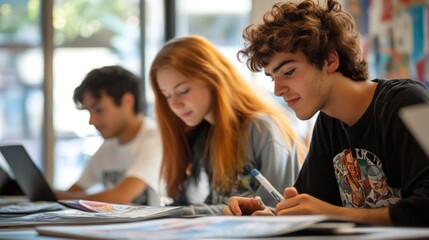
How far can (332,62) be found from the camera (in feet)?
5.62

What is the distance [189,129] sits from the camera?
8.04ft

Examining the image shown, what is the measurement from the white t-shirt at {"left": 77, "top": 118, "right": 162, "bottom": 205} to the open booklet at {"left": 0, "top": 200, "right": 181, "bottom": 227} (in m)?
1.03

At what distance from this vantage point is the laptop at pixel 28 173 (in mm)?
2307

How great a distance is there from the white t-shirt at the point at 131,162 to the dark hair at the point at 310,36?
1.16m

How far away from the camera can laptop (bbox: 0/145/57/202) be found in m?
2.31

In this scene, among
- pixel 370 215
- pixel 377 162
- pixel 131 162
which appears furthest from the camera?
pixel 131 162

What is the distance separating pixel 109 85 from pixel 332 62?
5.22 ft

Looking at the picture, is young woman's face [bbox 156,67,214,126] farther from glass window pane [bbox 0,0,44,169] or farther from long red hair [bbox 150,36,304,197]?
glass window pane [bbox 0,0,44,169]

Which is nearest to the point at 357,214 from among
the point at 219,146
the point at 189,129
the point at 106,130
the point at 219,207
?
the point at 219,207

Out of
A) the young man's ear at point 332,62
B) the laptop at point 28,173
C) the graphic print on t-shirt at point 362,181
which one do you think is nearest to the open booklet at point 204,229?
the graphic print on t-shirt at point 362,181

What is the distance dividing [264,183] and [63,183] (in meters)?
3.03

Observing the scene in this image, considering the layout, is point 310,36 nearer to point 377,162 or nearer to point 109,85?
point 377,162

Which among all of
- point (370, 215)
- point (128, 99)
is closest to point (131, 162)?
point (128, 99)

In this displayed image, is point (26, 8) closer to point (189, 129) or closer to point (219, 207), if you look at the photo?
point (189, 129)
